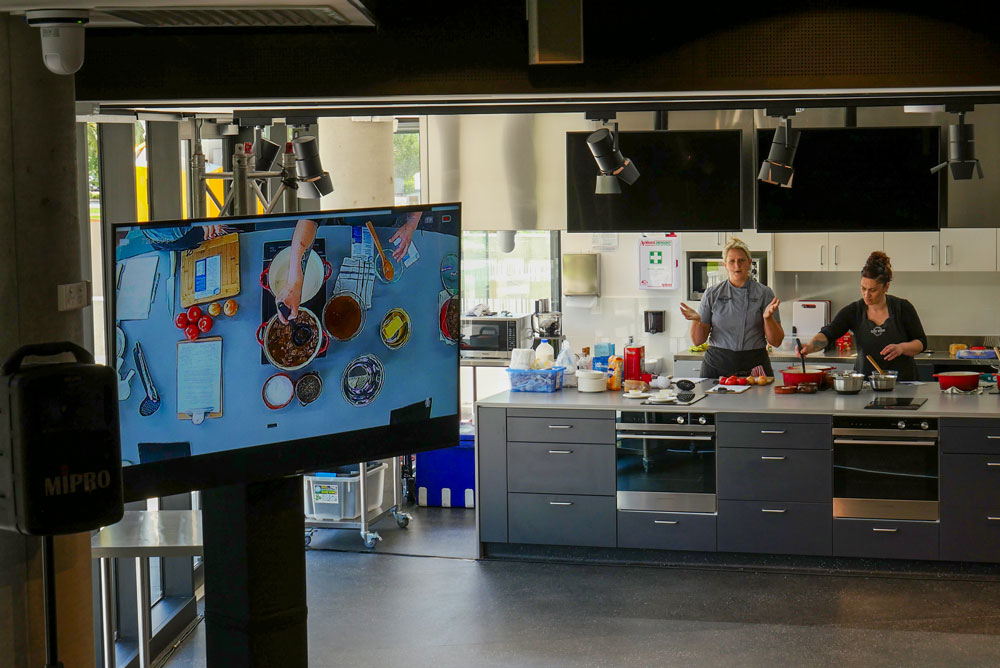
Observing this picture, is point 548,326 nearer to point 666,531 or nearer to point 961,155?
point 666,531

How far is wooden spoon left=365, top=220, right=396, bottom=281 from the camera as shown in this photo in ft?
9.10

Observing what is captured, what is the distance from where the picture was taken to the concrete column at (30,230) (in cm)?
273

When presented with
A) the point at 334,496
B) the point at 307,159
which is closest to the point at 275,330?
the point at 307,159

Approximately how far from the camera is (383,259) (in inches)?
110

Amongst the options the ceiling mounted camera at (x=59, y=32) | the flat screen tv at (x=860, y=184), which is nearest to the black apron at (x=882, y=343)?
the flat screen tv at (x=860, y=184)

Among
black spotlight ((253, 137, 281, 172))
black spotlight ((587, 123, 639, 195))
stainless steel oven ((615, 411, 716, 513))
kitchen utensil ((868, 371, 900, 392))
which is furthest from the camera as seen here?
kitchen utensil ((868, 371, 900, 392))

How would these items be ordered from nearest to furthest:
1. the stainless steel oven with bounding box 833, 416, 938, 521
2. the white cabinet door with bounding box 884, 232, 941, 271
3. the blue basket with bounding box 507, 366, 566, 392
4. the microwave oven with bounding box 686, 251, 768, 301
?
the stainless steel oven with bounding box 833, 416, 938, 521 → the blue basket with bounding box 507, 366, 566, 392 → the white cabinet door with bounding box 884, 232, 941, 271 → the microwave oven with bounding box 686, 251, 768, 301

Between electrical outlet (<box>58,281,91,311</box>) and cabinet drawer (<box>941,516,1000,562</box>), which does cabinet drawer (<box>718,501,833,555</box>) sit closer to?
cabinet drawer (<box>941,516,1000,562</box>)

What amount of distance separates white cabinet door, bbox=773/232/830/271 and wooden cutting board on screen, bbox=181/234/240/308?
647cm

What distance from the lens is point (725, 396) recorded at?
6.34m

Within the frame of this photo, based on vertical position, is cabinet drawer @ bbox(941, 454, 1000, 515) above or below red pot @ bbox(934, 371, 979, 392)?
below

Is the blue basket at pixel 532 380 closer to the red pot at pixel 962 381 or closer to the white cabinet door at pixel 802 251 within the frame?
the red pot at pixel 962 381

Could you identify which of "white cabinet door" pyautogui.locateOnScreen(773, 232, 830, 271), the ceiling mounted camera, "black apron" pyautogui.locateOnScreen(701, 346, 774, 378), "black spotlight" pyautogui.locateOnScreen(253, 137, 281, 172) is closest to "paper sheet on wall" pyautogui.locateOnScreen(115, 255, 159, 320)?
the ceiling mounted camera

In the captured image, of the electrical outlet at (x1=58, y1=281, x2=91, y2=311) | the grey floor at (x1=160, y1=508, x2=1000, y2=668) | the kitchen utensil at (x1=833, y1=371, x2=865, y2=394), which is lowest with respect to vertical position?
the grey floor at (x1=160, y1=508, x2=1000, y2=668)
